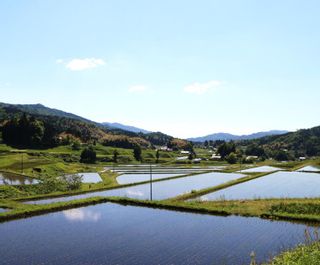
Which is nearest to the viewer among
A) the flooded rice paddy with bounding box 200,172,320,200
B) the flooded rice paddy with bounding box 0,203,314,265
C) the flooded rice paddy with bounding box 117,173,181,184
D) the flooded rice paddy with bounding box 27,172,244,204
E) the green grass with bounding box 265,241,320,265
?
the green grass with bounding box 265,241,320,265

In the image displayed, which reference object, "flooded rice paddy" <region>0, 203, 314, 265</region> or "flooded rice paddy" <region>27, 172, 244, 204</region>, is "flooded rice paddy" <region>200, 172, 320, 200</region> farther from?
"flooded rice paddy" <region>0, 203, 314, 265</region>

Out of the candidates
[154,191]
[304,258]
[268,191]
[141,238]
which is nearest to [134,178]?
[154,191]

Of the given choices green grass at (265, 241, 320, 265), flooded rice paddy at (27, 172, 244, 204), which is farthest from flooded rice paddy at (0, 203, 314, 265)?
flooded rice paddy at (27, 172, 244, 204)

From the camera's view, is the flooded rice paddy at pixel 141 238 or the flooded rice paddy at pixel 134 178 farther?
the flooded rice paddy at pixel 134 178

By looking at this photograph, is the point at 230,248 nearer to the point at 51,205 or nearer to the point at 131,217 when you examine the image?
the point at 131,217

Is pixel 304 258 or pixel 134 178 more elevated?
pixel 304 258

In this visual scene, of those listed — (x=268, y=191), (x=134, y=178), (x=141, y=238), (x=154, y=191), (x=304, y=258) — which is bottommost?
(x=141, y=238)

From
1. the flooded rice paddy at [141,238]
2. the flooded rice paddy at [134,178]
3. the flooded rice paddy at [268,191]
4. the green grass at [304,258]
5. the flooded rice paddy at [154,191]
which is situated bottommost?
the flooded rice paddy at [141,238]

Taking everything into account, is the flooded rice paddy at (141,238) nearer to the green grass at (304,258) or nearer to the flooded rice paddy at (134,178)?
the green grass at (304,258)

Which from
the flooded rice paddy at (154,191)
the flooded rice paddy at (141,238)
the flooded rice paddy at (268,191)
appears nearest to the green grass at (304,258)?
the flooded rice paddy at (141,238)

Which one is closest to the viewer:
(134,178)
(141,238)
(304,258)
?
(304,258)

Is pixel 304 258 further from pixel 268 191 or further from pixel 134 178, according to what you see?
pixel 134 178

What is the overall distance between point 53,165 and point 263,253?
76435 mm

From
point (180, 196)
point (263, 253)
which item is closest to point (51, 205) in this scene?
point (180, 196)
